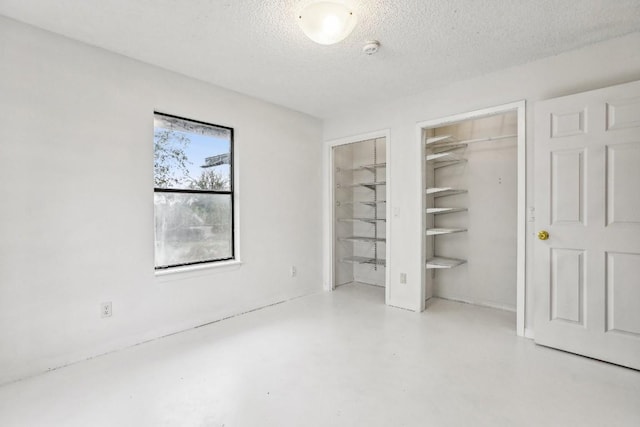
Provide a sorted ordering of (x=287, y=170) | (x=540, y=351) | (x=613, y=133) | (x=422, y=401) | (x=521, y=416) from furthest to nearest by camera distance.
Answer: (x=287, y=170), (x=540, y=351), (x=613, y=133), (x=422, y=401), (x=521, y=416)

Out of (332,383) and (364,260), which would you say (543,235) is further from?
(364,260)

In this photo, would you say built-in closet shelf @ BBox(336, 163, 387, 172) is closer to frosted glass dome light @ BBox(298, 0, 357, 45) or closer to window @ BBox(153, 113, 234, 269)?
window @ BBox(153, 113, 234, 269)

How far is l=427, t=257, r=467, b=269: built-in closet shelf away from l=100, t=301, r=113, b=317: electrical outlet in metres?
3.17

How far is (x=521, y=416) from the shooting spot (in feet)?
5.66

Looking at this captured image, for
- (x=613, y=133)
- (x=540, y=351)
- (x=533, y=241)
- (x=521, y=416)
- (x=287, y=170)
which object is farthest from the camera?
(x=287, y=170)

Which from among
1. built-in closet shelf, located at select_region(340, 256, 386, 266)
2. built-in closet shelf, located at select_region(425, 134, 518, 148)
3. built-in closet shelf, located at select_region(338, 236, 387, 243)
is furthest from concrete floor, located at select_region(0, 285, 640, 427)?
built-in closet shelf, located at select_region(425, 134, 518, 148)

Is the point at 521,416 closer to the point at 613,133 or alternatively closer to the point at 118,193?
the point at 613,133

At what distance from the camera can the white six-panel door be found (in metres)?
2.25

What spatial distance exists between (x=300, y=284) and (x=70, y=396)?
8.46 ft

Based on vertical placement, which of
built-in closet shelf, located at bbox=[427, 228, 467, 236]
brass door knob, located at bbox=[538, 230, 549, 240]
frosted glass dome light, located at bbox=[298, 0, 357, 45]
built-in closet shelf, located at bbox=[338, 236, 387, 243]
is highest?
frosted glass dome light, located at bbox=[298, 0, 357, 45]

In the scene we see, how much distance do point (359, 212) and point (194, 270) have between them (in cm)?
275

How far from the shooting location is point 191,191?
10.2 feet

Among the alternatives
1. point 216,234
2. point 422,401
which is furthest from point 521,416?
point 216,234

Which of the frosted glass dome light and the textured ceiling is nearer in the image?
the frosted glass dome light
